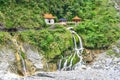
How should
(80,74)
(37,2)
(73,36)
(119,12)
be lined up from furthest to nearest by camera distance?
(119,12)
(37,2)
(73,36)
(80,74)

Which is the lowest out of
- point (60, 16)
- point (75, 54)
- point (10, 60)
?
point (75, 54)

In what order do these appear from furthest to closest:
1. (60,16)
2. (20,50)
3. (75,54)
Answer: (60,16) → (75,54) → (20,50)

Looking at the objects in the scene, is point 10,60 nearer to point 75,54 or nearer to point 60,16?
point 75,54

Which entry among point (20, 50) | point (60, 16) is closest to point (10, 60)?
point (20, 50)

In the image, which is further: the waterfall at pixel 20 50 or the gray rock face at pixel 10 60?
the waterfall at pixel 20 50

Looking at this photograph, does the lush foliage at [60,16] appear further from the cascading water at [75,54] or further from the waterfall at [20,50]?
the waterfall at [20,50]

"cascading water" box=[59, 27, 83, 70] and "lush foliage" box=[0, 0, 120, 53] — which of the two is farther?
"lush foliage" box=[0, 0, 120, 53]

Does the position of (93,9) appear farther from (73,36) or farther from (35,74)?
(35,74)

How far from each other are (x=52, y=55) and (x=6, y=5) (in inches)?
364

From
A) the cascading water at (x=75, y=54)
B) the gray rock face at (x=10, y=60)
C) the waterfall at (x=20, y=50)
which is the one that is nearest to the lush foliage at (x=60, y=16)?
the cascading water at (x=75, y=54)

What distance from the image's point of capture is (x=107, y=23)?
1559 inches

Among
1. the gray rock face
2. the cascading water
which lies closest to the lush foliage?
the cascading water

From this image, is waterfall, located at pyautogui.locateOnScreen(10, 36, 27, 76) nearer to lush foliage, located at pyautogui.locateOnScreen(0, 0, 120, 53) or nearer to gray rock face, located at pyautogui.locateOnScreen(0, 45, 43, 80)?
gray rock face, located at pyautogui.locateOnScreen(0, 45, 43, 80)

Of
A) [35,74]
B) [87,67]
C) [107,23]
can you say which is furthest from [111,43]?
[35,74]
